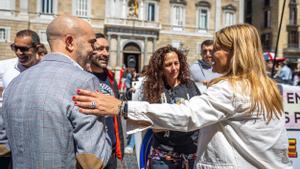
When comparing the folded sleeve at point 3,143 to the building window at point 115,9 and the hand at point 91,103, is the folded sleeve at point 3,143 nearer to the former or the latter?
the hand at point 91,103

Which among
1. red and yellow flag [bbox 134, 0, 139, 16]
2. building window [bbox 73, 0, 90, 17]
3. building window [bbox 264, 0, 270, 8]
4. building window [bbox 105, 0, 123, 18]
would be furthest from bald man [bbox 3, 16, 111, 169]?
building window [bbox 264, 0, 270, 8]

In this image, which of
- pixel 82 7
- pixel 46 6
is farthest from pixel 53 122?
pixel 82 7

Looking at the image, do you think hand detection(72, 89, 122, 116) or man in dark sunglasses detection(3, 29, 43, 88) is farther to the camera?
man in dark sunglasses detection(3, 29, 43, 88)

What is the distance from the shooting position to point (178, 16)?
28.7 metres

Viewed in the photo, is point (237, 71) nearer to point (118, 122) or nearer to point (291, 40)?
point (118, 122)

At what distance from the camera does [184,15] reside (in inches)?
1134

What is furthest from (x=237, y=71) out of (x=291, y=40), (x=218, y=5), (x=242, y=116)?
(x=291, y=40)

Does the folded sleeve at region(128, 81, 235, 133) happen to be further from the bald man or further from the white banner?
the white banner

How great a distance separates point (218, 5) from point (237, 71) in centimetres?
2919

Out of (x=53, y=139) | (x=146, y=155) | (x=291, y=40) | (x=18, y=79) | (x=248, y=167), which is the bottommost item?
(x=146, y=155)

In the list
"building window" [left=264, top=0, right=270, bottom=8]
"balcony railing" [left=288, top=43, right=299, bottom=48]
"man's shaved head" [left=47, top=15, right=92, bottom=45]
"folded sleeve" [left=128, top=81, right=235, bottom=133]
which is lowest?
"folded sleeve" [left=128, top=81, right=235, bottom=133]

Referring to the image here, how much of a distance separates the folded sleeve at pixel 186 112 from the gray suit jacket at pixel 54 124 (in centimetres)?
19

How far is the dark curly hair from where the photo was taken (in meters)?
3.06

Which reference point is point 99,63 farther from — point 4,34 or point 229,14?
point 229,14
